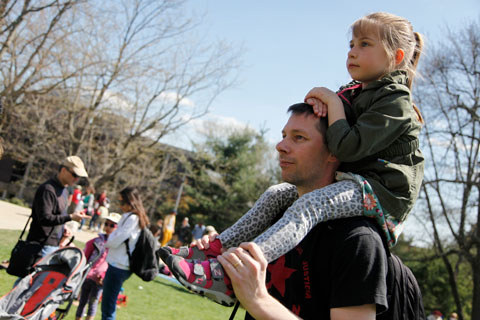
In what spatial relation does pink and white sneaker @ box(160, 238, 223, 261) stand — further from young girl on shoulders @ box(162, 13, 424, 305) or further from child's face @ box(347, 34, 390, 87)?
child's face @ box(347, 34, 390, 87)

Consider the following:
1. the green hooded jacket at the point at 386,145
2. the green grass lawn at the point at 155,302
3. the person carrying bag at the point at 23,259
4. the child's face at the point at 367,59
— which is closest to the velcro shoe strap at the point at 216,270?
the green hooded jacket at the point at 386,145

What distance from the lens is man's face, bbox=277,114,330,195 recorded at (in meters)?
1.94

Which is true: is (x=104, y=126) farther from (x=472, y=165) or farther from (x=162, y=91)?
(x=472, y=165)

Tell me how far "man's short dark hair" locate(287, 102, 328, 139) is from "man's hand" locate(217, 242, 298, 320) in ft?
2.17

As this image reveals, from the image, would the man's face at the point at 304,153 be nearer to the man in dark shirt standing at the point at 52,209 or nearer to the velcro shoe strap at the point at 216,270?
the velcro shoe strap at the point at 216,270

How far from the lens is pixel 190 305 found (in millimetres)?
10344

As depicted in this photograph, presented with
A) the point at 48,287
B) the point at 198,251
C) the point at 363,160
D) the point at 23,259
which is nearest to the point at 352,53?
Answer: the point at 363,160

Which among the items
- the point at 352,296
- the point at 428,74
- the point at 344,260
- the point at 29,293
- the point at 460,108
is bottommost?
the point at 29,293

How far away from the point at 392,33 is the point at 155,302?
8841mm

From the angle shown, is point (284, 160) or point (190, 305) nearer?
point (284, 160)

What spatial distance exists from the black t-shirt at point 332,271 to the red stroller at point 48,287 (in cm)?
382

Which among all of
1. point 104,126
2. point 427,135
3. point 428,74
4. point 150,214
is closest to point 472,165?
point 427,135

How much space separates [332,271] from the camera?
1632mm

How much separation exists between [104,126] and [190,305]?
13292mm
